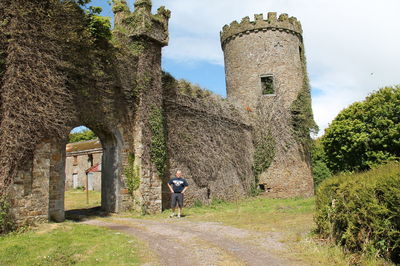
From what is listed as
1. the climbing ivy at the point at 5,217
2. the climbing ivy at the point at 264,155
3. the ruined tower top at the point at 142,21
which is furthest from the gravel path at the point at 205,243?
the climbing ivy at the point at 264,155

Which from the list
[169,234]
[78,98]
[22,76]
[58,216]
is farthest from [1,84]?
[169,234]

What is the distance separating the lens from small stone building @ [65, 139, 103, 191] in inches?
950

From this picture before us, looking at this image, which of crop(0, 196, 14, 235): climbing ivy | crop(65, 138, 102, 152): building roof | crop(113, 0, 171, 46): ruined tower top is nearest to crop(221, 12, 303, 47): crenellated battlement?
crop(113, 0, 171, 46): ruined tower top

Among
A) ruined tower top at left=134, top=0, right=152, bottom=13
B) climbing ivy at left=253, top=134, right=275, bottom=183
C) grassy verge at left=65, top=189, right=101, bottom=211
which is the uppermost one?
ruined tower top at left=134, top=0, right=152, bottom=13

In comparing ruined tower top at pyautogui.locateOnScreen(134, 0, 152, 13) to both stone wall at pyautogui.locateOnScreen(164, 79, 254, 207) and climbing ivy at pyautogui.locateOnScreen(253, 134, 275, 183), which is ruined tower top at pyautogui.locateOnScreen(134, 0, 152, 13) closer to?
stone wall at pyautogui.locateOnScreen(164, 79, 254, 207)

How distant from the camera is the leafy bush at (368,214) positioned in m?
5.21

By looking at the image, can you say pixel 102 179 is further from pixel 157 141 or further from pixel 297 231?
Result: pixel 297 231

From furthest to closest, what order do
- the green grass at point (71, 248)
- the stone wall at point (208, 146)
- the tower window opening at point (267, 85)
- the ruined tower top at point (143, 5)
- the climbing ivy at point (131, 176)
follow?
the tower window opening at point (267, 85), the stone wall at point (208, 146), the ruined tower top at point (143, 5), the climbing ivy at point (131, 176), the green grass at point (71, 248)

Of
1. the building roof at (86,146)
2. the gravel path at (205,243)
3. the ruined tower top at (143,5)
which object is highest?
the ruined tower top at (143,5)

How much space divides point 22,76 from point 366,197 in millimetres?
7615

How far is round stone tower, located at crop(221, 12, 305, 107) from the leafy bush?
13.8 meters

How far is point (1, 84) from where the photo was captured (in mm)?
8070

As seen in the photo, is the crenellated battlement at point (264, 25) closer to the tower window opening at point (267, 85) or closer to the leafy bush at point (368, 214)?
the tower window opening at point (267, 85)

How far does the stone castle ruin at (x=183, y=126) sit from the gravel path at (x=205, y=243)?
2.20 meters
